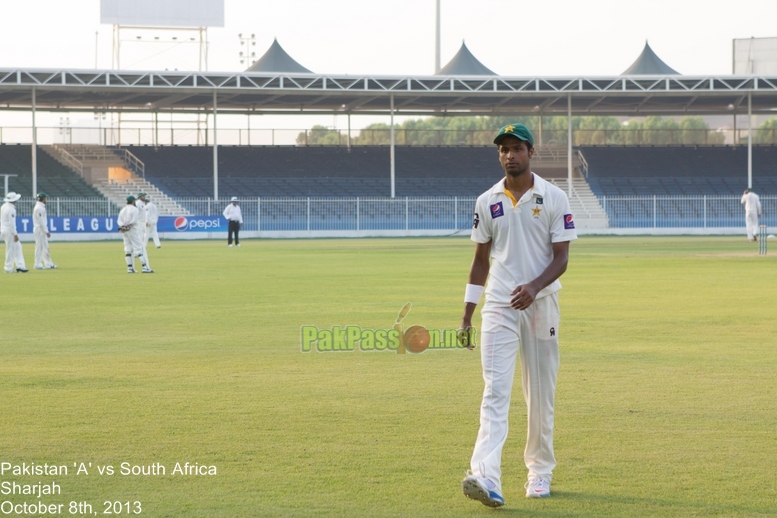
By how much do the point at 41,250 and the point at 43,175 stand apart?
29.3 m

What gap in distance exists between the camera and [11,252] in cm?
2517

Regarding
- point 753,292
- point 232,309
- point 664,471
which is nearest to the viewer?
point 664,471

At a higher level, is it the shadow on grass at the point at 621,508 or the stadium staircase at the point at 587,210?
Result: the stadium staircase at the point at 587,210

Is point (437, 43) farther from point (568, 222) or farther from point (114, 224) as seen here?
point (568, 222)

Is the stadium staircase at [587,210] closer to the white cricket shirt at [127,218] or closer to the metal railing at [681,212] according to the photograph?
the metal railing at [681,212]

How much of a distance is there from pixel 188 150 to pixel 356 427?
5404 centimetres

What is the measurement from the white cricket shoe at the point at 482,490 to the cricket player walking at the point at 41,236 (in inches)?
886

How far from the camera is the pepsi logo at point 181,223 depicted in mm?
48250

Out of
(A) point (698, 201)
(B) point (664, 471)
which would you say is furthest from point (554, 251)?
(A) point (698, 201)

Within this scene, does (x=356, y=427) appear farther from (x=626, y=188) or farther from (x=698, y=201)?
(x=626, y=188)

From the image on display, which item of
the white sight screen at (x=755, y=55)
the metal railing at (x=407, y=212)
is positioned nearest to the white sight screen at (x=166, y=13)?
the metal railing at (x=407, y=212)

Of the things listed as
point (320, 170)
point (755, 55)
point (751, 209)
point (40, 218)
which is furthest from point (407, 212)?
point (40, 218)

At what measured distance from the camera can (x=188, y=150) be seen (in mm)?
59312

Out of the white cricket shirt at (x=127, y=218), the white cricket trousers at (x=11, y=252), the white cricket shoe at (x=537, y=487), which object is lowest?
the white cricket shoe at (x=537, y=487)
